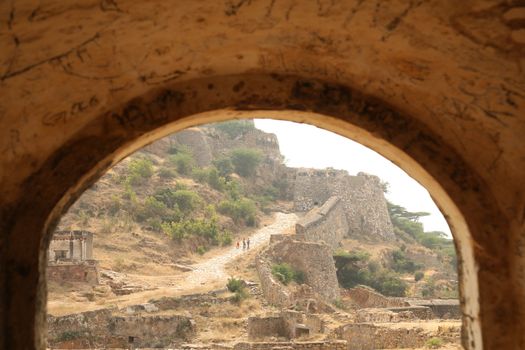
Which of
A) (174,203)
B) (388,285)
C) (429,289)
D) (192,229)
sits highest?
(174,203)

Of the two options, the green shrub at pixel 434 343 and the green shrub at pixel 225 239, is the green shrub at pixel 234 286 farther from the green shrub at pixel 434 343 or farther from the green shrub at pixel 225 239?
the green shrub at pixel 225 239

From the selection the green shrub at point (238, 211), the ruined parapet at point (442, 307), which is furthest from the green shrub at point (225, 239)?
the ruined parapet at point (442, 307)

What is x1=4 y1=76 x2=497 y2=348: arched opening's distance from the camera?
279 cm

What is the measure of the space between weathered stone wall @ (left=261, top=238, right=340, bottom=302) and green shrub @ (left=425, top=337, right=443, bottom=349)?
37.3 ft

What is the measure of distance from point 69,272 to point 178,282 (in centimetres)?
431

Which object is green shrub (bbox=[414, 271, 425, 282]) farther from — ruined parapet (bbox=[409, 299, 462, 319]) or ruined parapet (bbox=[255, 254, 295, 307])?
ruined parapet (bbox=[255, 254, 295, 307])

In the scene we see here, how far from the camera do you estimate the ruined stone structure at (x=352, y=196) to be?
42.7 m

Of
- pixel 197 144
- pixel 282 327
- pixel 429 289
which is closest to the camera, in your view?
pixel 282 327

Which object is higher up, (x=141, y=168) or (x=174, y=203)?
(x=141, y=168)

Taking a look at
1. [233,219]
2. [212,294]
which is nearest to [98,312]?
[212,294]

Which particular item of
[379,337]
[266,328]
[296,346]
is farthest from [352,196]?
[296,346]

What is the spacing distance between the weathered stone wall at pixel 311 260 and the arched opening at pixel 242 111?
21.8 m

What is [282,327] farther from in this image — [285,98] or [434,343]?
[285,98]

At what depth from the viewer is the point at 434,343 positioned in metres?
12.8
